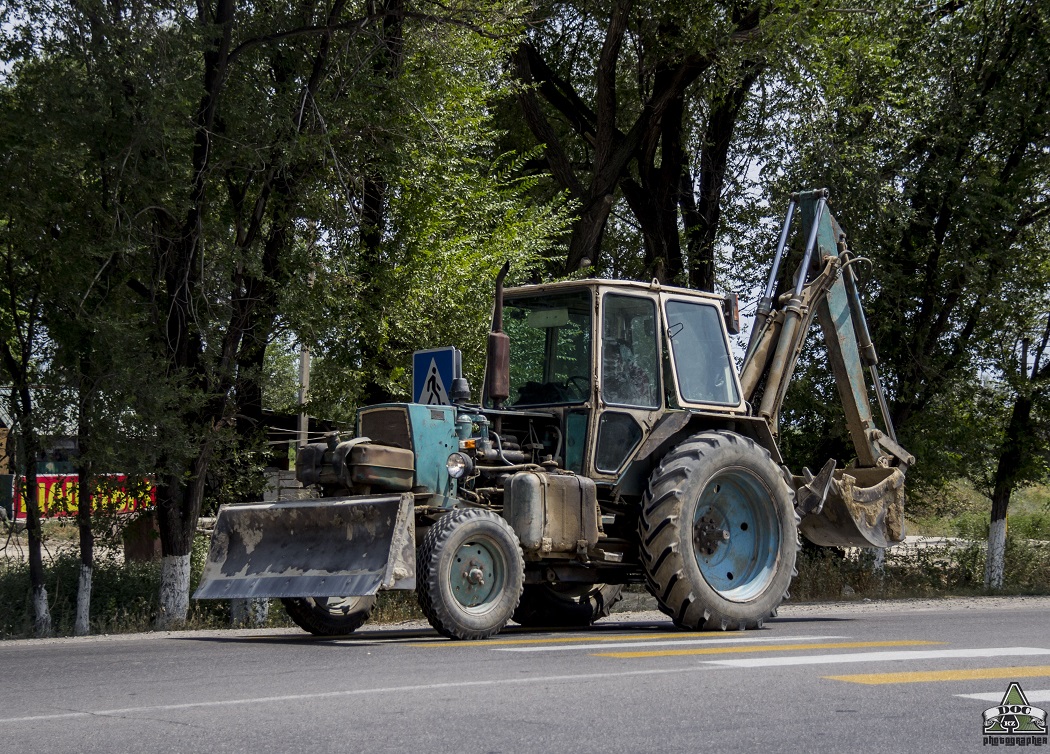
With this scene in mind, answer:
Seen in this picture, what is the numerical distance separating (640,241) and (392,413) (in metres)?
18.7

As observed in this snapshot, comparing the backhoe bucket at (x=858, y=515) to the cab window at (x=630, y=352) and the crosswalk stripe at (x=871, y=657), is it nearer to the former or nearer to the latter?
the cab window at (x=630, y=352)

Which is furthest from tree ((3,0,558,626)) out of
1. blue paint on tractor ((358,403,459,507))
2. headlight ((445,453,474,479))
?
headlight ((445,453,474,479))

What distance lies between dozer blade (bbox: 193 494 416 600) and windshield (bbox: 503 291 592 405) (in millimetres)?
2383

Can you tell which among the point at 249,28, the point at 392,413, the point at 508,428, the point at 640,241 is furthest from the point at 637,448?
the point at 640,241

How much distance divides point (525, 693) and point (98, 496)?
10906 millimetres

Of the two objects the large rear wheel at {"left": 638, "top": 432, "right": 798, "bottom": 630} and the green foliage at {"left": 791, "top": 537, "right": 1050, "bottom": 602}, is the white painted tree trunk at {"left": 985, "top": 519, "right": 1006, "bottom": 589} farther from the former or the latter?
the large rear wheel at {"left": 638, "top": 432, "right": 798, "bottom": 630}

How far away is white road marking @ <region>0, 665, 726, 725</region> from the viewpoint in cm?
623

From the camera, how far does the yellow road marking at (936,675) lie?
729 cm

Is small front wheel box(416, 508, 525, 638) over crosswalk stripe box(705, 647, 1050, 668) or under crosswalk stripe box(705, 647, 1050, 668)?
over

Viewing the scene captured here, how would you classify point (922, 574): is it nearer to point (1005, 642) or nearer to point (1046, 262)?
point (1046, 262)

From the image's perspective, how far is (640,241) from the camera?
94.3ft

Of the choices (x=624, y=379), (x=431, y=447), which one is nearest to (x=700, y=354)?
(x=624, y=379)

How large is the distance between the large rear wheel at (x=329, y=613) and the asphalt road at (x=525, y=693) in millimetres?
556

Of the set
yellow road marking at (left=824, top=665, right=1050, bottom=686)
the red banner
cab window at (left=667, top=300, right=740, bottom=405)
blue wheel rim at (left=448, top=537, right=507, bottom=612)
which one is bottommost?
yellow road marking at (left=824, top=665, right=1050, bottom=686)
